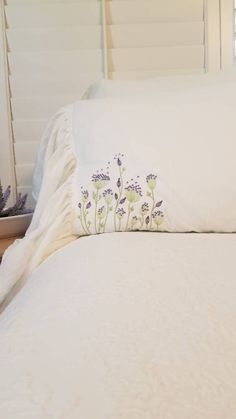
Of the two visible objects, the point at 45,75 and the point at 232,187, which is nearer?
the point at 232,187

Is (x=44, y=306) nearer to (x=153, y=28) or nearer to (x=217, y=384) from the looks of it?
(x=217, y=384)

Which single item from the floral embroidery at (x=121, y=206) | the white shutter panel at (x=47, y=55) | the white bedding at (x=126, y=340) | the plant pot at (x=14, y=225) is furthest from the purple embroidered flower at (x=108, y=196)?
the white shutter panel at (x=47, y=55)

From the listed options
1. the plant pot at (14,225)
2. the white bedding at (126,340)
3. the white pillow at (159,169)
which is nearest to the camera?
the white bedding at (126,340)

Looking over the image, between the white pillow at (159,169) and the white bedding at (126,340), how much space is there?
162 mm

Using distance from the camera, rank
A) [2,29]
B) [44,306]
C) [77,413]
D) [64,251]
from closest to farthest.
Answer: [77,413] → [44,306] → [64,251] → [2,29]

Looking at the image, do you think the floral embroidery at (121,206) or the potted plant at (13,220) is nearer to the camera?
the floral embroidery at (121,206)

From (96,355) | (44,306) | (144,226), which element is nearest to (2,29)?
(144,226)

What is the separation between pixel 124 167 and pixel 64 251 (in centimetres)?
22

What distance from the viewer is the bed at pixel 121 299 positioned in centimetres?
36

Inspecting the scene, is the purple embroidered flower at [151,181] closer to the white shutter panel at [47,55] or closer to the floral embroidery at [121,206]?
the floral embroidery at [121,206]

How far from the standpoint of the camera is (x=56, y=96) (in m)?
1.51

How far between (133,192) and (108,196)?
0.05 metres

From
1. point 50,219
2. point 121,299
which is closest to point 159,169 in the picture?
point 50,219

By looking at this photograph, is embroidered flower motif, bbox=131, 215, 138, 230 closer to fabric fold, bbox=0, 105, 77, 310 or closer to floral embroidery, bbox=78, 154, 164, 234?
floral embroidery, bbox=78, 154, 164, 234
